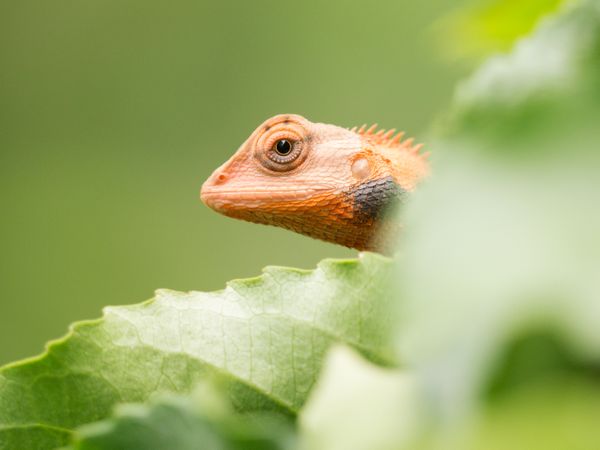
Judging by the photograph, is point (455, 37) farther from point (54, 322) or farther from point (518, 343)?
point (54, 322)

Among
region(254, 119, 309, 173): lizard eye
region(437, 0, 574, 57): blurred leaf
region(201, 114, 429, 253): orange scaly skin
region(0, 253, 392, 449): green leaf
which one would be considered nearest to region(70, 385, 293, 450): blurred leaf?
region(0, 253, 392, 449): green leaf

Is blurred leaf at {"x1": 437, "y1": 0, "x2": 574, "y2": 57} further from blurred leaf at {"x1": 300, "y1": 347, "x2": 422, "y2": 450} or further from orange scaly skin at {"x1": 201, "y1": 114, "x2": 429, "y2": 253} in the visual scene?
orange scaly skin at {"x1": 201, "y1": 114, "x2": 429, "y2": 253}

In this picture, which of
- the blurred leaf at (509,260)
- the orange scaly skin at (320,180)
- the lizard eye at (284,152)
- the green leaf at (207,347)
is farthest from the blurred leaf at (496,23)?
the lizard eye at (284,152)

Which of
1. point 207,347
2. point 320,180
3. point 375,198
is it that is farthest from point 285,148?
point 207,347

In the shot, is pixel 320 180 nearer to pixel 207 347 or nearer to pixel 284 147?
pixel 284 147

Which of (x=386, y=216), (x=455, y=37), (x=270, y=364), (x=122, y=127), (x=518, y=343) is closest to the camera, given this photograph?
(x=518, y=343)

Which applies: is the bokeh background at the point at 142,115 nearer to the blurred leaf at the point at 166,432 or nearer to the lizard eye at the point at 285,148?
the lizard eye at the point at 285,148

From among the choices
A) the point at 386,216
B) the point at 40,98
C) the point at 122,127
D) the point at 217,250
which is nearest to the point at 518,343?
the point at 386,216
